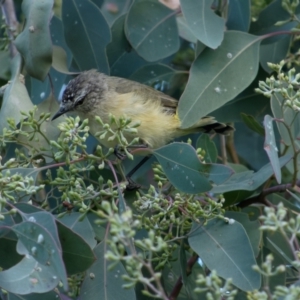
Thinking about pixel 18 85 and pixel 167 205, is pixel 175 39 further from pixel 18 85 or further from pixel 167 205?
pixel 167 205

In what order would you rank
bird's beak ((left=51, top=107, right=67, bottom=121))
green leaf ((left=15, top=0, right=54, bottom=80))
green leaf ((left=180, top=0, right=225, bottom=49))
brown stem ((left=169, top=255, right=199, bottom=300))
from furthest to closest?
bird's beak ((left=51, top=107, right=67, bottom=121))
green leaf ((left=180, top=0, right=225, bottom=49))
green leaf ((left=15, top=0, right=54, bottom=80))
brown stem ((left=169, top=255, right=199, bottom=300))

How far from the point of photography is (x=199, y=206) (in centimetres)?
296

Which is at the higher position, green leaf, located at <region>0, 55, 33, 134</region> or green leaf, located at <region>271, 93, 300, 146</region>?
→ green leaf, located at <region>271, 93, 300, 146</region>

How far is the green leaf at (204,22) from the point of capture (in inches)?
144

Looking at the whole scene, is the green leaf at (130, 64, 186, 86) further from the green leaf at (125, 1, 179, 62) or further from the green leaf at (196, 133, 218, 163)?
the green leaf at (196, 133, 218, 163)

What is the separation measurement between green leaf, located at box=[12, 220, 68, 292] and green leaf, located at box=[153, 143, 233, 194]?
713mm

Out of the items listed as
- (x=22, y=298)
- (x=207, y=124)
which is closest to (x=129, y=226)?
(x=22, y=298)

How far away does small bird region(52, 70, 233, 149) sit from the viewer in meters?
4.26

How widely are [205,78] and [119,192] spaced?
3.61 ft

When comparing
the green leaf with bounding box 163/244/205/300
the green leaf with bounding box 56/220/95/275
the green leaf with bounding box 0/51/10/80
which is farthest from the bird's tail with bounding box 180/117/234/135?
the green leaf with bounding box 56/220/95/275

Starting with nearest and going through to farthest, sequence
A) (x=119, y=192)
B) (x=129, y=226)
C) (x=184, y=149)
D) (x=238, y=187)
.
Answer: (x=129, y=226), (x=119, y=192), (x=184, y=149), (x=238, y=187)

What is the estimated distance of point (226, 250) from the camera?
305cm

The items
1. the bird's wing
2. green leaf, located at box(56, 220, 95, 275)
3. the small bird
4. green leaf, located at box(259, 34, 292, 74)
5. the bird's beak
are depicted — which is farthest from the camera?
the bird's wing

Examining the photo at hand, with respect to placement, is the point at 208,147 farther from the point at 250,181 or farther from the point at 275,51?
the point at 275,51
